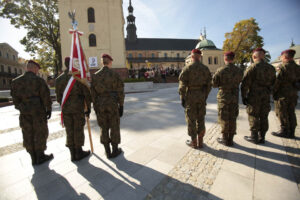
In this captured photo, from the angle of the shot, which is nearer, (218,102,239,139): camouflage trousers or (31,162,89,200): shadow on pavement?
(31,162,89,200): shadow on pavement

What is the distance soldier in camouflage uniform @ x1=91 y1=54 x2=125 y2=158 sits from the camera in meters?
2.97

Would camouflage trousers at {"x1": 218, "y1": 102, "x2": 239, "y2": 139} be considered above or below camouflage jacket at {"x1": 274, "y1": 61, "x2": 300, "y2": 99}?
below

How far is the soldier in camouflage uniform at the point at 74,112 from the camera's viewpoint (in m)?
3.06

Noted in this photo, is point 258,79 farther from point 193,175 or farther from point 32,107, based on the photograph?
point 32,107

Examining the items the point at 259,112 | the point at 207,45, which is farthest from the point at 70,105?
the point at 207,45

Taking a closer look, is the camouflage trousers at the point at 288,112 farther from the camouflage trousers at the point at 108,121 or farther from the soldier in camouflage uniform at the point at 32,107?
the soldier in camouflage uniform at the point at 32,107

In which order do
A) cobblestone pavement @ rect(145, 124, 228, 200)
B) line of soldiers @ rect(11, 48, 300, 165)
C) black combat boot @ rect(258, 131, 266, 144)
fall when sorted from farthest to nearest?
black combat boot @ rect(258, 131, 266, 144)
line of soldiers @ rect(11, 48, 300, 165)
cobblestone pavement @ rect(145, 124, 228, 200)

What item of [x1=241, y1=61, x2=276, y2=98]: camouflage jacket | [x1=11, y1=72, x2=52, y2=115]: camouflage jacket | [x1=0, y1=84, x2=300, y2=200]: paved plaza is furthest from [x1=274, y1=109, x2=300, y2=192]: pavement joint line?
[x1=11, y1=72, x2=52, y2=115]: camouflage jacket

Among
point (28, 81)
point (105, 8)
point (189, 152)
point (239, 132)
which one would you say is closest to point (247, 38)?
point (105, 8)

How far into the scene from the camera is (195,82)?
126 inches

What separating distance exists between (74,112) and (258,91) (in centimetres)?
416

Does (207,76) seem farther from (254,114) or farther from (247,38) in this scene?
(247,38)

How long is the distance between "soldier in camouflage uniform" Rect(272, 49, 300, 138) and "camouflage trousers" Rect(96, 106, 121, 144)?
Answer: 168 inches

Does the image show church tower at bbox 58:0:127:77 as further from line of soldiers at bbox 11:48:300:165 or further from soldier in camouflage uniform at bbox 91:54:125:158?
soldier in camouflage uniform at bbox 91:54:125:158
